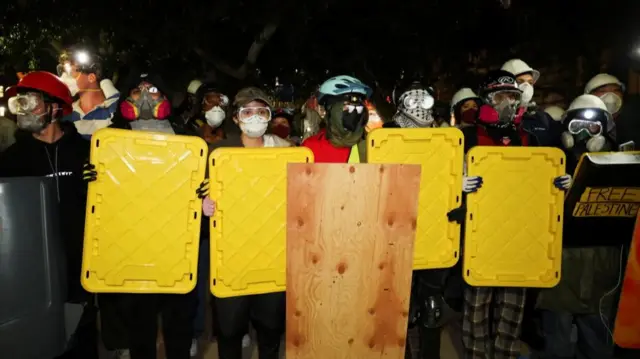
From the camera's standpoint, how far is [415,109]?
410 centimetres

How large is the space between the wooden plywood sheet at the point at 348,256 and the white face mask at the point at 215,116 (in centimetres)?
235

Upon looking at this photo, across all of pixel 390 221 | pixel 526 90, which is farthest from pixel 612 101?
pixel 390 221

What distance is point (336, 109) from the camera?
3.48 m

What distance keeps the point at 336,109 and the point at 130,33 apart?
312 inches

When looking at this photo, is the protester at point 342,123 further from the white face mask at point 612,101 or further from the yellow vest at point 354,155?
the white face mask at point 612,101

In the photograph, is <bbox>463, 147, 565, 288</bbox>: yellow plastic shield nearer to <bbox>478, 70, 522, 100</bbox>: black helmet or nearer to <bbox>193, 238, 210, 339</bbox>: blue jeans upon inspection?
<bbox>478, 70, 522, 100</bbox>: black helmet

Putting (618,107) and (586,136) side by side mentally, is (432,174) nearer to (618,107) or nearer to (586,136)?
(586,136)

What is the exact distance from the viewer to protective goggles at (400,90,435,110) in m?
4.10

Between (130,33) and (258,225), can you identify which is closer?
(258,225)

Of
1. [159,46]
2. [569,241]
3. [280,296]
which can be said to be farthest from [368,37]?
[280,296]

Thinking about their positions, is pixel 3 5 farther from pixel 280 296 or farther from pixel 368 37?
pixel 280 296

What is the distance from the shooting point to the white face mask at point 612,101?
511 centimetres

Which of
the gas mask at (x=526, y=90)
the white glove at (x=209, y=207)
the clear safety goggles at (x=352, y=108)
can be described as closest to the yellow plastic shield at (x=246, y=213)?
the white glove at (x=209, y=207)

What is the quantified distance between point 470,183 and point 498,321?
1.20m
